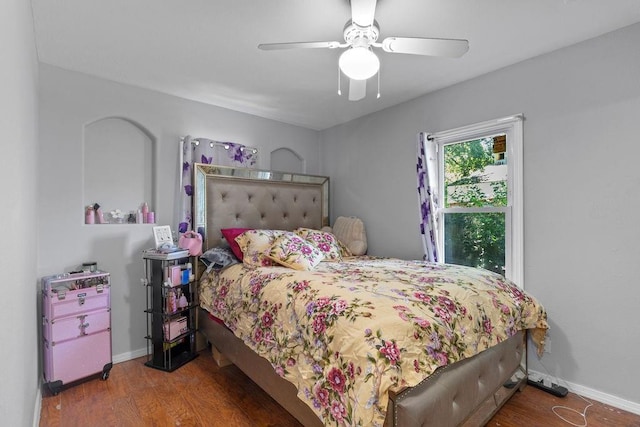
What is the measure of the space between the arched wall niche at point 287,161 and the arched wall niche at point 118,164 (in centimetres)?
134

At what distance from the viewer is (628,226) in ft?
6.31

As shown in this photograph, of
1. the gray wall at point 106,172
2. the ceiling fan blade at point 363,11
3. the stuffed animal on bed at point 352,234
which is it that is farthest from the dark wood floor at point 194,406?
the ceiling fan blade at point 363,11

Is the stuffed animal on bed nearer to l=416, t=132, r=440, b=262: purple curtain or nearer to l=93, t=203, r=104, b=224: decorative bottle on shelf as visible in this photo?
l=416, t=132, r=440, b=262: purple curtain

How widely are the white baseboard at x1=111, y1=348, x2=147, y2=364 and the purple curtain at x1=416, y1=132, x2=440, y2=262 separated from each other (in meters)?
2.62

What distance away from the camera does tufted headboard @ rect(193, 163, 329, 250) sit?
2912 millimetres

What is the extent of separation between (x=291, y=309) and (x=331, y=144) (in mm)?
2690

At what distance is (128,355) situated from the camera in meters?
2.68

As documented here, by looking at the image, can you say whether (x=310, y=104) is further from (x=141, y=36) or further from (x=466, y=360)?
(x=466, y=360)

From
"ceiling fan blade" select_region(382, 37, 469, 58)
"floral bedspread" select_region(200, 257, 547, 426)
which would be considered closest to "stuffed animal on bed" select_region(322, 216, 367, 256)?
"floral bedspread" select_region(200, 257, 547, 426)

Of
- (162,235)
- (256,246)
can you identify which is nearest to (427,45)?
(256,246)

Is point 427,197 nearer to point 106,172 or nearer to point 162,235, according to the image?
point 162,235

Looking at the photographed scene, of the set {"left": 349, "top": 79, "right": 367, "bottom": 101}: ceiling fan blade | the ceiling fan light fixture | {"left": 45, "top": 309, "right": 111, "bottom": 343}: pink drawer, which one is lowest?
{"left": 45, "top": 309, "right": 111, "bottom": 343}: pink drawer

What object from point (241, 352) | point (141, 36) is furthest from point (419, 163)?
point (141, 36)

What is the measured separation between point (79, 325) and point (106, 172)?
1210 mm
